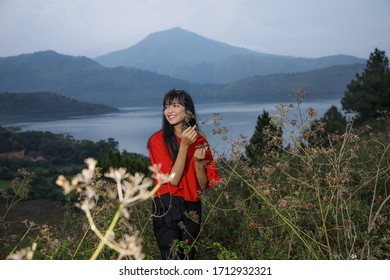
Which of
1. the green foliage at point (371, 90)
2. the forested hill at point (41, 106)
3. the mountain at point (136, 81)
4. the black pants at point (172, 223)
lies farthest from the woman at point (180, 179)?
the mountain at point (136, 81)

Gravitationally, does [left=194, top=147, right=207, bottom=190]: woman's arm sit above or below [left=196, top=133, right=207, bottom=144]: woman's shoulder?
below

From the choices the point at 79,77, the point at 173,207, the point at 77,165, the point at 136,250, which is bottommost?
the point at 77,165

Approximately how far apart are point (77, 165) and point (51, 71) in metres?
24.7

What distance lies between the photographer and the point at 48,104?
17688 millimetres

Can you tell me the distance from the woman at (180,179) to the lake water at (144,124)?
7cm

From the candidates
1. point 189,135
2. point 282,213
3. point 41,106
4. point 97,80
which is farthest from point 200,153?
point 97,80

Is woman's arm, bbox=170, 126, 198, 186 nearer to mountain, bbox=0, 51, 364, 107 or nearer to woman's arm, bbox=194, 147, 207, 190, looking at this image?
woman's arm, bbox=194, 147, 207, 190

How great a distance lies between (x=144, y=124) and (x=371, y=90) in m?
12.5

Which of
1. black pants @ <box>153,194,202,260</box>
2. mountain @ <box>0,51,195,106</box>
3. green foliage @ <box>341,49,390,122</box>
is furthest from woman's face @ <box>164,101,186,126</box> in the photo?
mountain @ <box>0,51,195,106</box>

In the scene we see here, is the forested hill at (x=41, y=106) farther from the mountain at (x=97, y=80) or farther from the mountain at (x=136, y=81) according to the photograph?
the mountain at (x=97, y=80)

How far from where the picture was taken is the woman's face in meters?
2.19

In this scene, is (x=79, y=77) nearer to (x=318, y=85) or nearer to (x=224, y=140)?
(x=318, y=85)

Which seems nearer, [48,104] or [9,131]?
[9,131]

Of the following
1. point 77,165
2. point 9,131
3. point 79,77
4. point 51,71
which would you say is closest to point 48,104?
point 9,131
